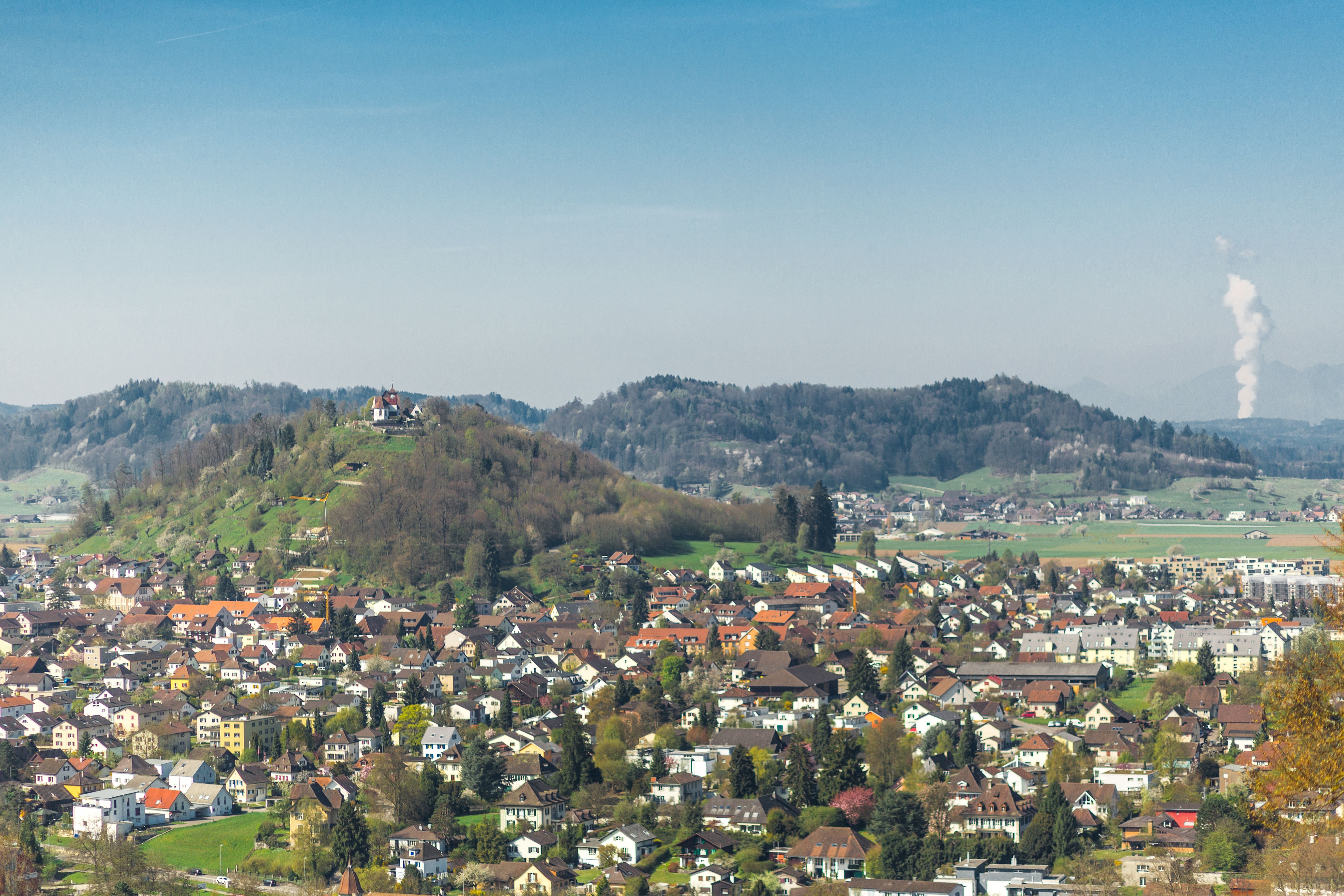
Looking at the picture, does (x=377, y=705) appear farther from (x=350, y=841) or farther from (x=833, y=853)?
(x=833, y=853)

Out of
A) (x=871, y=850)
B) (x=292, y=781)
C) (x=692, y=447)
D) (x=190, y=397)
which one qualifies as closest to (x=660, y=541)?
(x=292, y=781)

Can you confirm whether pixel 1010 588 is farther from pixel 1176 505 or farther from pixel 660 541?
pixel 1176 505

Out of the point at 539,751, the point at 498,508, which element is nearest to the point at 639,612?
the point at 498,508

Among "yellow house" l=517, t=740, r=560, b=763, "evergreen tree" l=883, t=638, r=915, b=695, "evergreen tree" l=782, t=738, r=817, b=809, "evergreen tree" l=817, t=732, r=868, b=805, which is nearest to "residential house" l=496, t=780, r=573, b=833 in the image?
"yellow house" l=517, t=740, r=560, b=763

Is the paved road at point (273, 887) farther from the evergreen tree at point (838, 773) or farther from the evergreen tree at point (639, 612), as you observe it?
the evergreen tree at point (639, 612)

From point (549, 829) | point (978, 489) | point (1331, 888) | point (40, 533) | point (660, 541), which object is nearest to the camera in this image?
point (1331, 888)
